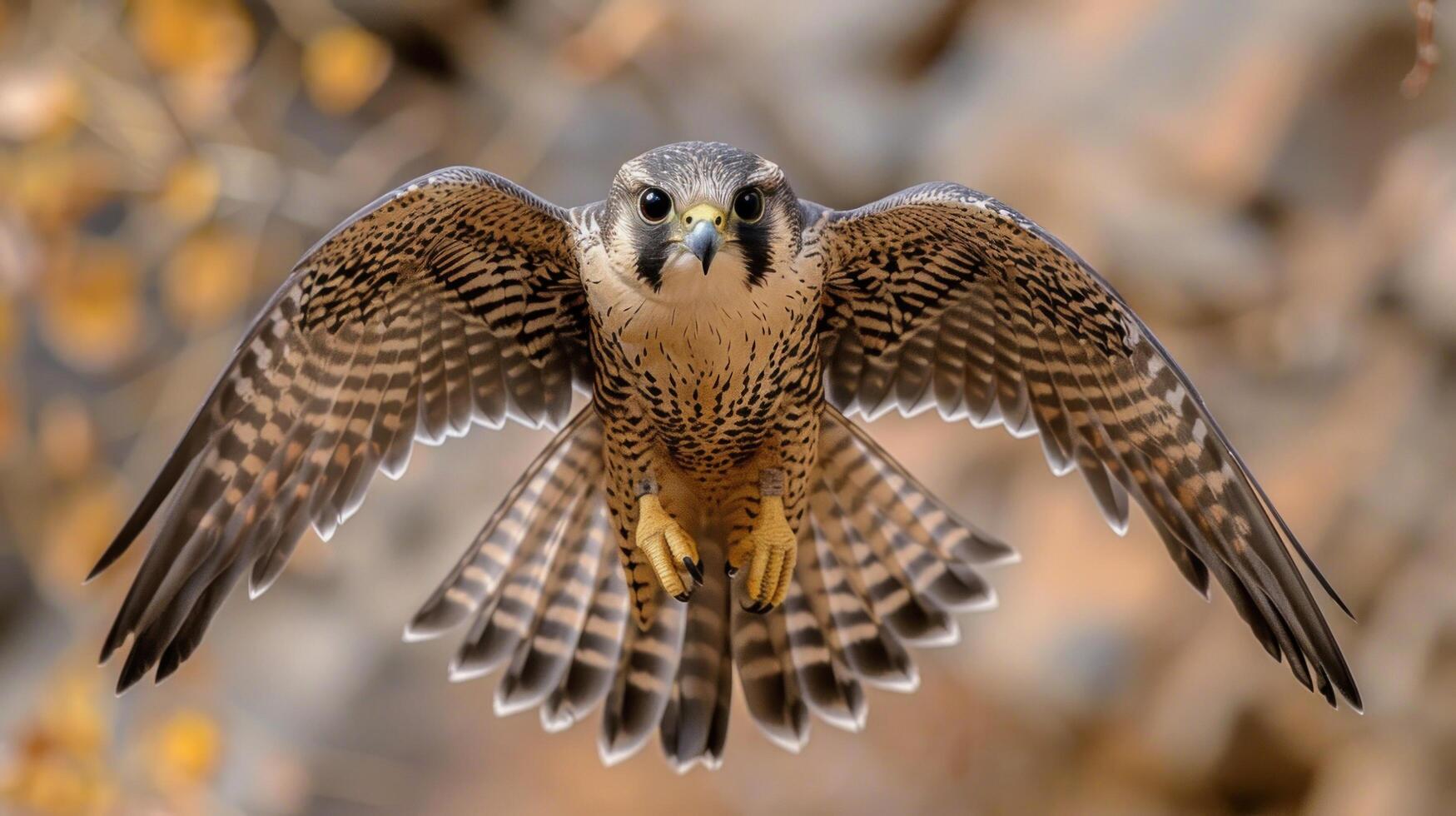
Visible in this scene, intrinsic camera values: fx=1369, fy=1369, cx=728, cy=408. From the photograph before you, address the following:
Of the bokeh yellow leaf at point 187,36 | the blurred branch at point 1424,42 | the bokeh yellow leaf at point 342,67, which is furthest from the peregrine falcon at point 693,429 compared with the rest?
the bokeh yellow leaf at point 342,67

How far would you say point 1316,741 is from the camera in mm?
4340

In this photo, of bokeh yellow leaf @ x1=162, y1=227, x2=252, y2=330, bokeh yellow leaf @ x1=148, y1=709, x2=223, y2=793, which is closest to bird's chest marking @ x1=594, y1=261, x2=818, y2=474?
bokeh yellow leaf @ x1=148, y1=709, x2=223, y2=793

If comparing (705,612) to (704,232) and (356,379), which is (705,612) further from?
(704,232)

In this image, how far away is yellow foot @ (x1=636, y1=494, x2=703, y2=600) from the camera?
2.34 metres

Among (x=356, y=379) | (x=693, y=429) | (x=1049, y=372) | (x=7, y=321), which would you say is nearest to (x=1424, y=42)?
(x=1049, y=372)

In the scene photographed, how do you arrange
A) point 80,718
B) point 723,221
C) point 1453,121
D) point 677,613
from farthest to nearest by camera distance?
1. point 1453,121
2. point 80,718
3. point 677,613
4. point 723,221

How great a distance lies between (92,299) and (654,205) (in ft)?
8.54

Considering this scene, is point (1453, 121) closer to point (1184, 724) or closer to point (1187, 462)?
point (1184, 724)

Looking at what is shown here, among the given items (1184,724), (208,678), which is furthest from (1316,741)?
(208,678)

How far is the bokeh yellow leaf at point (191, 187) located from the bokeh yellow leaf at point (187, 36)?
0.91 ft

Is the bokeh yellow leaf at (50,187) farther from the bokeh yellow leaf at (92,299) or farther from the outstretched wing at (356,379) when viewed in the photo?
the outstretched wing at (356,379)

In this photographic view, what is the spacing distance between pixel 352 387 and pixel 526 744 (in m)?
2.79

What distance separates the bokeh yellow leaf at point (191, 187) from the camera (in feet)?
13.0

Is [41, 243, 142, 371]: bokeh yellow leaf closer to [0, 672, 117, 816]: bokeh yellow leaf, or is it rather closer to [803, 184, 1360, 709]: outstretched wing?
[0, 672, 117, 816]: bokeh yellow leaf
